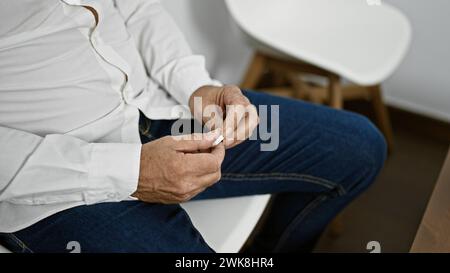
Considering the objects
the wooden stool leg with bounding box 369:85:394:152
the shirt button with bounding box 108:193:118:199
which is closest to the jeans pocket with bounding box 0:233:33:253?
the shirt button with bounding box 108:193:118:199

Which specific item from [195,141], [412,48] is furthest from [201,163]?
[412,48]

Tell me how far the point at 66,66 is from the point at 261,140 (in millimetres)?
436

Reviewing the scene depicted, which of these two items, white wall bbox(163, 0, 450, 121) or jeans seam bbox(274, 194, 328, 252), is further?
white wall bbox(163, 0, 450, 121)

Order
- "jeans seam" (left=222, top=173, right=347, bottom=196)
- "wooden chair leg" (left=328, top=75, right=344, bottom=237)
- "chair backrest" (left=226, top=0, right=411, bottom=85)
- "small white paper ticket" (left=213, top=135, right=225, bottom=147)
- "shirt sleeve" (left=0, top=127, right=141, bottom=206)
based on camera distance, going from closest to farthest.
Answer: "shirt sleeve" (left=0, top=127, right=141, bottom=206), "small white paper ticket" (left=213, top=135, right=225, bottom=147), "jeans seam" (left=222, top=173, right=347, bottom=196), "chair backrest" (left=226, top=0, right=411, bottom=85), "wooden chair leg" (left=328, top=75, right=344, bottom=237)

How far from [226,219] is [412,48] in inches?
45.3

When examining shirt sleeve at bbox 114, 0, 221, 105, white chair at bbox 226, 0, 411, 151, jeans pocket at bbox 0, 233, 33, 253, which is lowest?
jeans pocket at bbox 0, 233, 33, 253

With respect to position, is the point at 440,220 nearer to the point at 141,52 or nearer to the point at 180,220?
the point at 180,220

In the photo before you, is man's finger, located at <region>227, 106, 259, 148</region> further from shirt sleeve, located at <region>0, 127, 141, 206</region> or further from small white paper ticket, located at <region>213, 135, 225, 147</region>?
shirt sleeve, located at <region>0, 127, 141, 206</region>

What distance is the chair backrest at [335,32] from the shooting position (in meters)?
1.46

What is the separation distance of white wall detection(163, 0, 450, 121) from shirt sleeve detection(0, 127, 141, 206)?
0.80 metres

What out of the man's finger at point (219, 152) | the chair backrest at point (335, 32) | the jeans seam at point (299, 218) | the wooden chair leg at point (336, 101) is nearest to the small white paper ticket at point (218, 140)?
the man's finger at point (219, 152)

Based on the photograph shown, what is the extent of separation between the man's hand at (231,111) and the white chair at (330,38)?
0.46 m

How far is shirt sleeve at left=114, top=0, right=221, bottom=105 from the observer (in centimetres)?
110

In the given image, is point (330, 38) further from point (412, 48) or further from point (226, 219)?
point (226, 219)
